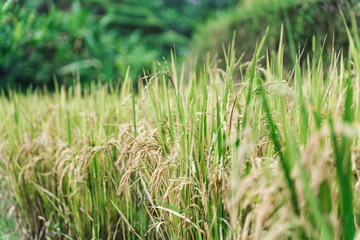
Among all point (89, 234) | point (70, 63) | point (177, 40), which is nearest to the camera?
point (89, 234)

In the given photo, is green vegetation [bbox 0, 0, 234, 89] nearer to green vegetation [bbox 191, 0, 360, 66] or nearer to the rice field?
green vegetation [bbox 191, 0, 360, 66]

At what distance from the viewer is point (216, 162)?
0.92m

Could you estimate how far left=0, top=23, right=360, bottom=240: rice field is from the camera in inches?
23.8

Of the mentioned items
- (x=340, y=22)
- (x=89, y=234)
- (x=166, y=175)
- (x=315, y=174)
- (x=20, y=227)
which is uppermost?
(x=340, y=22)

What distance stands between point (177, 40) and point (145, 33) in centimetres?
162

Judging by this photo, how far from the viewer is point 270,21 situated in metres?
3.86

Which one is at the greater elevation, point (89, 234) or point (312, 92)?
point (312, 92)

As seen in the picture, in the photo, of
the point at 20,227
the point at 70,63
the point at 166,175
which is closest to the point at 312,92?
the point at 166,175

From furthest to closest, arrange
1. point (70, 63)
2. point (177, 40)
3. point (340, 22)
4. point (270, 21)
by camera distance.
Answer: point (177, 40) → point (70, 63) → point (270, 21) → point (340, 22)

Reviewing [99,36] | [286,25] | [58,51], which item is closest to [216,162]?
[286,25]

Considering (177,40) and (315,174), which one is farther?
(177,40)

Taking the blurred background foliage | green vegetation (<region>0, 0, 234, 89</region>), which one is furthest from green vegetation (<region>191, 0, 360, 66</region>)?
green vegetation (<region>0, 0, 234, 89</region>)

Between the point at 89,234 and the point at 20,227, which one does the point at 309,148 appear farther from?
the point at 20,227

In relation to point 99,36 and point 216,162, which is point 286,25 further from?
point 99,36
